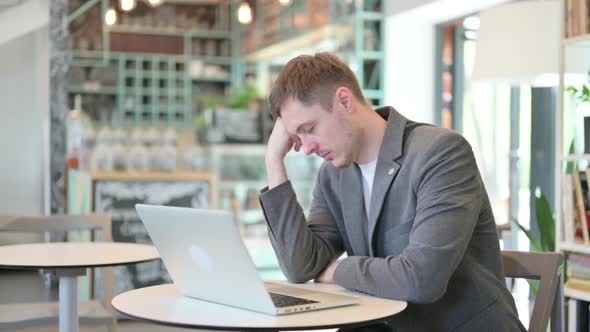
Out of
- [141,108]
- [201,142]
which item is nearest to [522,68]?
[201,142]

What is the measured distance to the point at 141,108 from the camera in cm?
1126

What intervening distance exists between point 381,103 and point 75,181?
8.34 feet

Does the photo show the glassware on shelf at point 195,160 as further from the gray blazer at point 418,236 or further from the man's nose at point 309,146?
the man's nose at point 309,146

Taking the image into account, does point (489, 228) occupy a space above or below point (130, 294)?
above

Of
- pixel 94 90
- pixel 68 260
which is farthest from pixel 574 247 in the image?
pixel 94 90

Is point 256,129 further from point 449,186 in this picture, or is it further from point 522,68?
point 449,186

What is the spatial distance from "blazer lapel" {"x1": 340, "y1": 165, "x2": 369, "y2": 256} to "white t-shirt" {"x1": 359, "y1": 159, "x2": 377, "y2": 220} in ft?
0.04

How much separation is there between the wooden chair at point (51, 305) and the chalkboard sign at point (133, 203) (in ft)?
6.51

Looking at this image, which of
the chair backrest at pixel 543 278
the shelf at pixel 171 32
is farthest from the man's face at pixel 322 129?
the shelf at pixel 171 32

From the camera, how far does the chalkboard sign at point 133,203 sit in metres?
5.58

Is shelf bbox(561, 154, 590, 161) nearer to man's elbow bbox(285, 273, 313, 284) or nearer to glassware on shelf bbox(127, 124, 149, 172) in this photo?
man's elbow bbox(285, 273, 313, 284)

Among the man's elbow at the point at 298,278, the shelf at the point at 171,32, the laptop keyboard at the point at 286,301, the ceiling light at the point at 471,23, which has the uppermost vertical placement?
the shelf at the point at 171,32

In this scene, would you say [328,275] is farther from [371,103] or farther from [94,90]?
[94,90]

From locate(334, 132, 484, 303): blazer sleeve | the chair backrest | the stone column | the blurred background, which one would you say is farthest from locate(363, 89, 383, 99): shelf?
locate(334, 132, 484, 303): blazer sleeve
